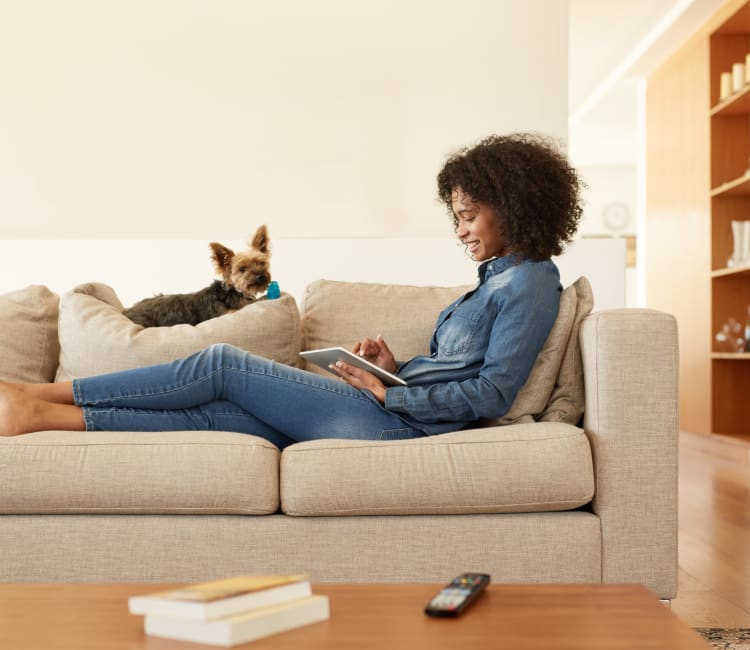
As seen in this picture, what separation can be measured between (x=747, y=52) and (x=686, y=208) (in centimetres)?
109

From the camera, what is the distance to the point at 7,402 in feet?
6.98

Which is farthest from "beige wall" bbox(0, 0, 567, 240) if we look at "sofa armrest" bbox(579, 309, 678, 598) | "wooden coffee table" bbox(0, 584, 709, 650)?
"wooden coffee table" bbox(0, 584, 709, 650)

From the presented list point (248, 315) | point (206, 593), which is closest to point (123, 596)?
point (206, 593)

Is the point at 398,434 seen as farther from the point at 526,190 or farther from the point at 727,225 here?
the point at 727,225

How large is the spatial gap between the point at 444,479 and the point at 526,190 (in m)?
0.84

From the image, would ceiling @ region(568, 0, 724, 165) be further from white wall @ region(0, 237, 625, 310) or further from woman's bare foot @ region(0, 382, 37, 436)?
woman's bare foot @ region(0, 382, 37, 436)

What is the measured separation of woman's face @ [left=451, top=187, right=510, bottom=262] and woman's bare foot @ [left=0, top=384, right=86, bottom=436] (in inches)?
41.7

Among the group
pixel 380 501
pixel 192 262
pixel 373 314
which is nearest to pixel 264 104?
pixel 192 262

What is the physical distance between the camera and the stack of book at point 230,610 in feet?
2.97

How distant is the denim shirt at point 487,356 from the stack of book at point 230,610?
45.4 inches

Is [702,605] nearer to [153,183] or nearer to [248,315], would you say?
[248,315]

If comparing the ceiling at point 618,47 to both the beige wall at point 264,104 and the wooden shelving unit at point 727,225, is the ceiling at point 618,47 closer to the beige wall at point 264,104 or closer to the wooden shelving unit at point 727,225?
the wooden shelving unit at point 727,225

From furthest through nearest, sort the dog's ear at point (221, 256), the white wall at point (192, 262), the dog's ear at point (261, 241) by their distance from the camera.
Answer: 1. the white wall at point (192, 262)
2. the dog's ear at point (261, 241)
3. the dog's ear at point (221, 256)

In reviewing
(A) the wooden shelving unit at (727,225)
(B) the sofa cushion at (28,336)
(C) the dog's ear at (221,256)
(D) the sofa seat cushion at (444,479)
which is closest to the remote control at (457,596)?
(D) the sofa seat cushion at (444,479)
